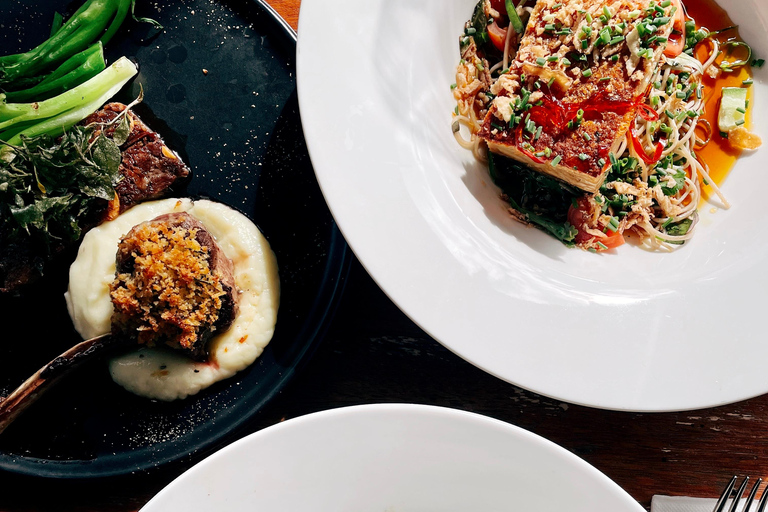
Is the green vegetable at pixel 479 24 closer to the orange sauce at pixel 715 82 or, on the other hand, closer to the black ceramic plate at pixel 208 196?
the black ceramic plate at pixel 208 196

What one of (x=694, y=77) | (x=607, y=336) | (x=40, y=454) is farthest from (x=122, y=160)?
(x=694, y=77)

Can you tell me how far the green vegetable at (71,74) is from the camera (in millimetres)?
2350

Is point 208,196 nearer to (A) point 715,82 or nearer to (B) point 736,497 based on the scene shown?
(A) point 715,82

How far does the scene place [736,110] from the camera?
7.61 feet

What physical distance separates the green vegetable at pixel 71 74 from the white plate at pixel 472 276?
1.12 meters

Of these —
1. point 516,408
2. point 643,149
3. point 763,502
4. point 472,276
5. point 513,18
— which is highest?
point 513,18

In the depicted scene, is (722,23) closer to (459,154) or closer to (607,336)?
(459,154)

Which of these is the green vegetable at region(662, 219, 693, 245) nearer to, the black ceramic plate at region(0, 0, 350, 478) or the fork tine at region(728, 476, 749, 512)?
the fork tine at region(728, 476, 749, 512)

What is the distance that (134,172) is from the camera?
7.71 ft

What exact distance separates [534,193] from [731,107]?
919 millimetres

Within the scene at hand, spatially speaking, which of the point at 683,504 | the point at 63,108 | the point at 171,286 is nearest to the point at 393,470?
the point at 171,286

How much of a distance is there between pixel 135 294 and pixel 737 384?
211 cm

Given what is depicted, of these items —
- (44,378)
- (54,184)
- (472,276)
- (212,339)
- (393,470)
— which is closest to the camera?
(472,276)

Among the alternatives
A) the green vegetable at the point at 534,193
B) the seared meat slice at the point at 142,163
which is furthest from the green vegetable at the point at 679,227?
the seared meat slice at the point at 142,163
